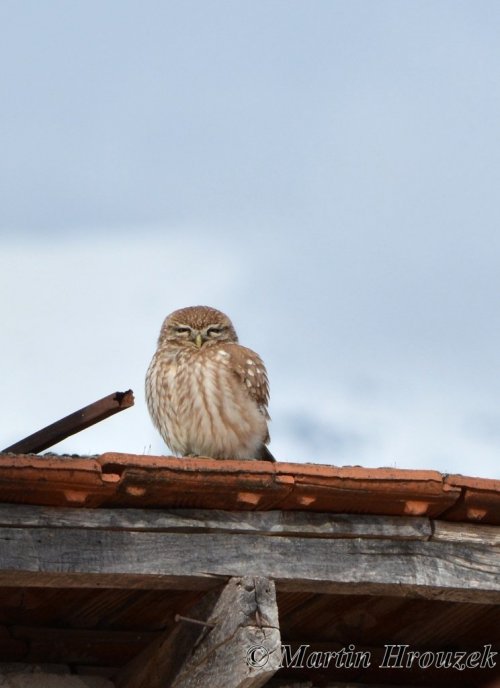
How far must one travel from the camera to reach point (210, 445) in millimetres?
7574

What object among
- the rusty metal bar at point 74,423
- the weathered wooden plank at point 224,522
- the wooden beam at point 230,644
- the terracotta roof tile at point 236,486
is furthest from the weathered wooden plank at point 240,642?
the rusty metal bar at point 74,423

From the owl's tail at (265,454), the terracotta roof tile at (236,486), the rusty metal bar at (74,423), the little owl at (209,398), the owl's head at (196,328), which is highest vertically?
the owl's head at (196,328)

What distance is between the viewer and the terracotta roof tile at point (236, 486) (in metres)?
4.90

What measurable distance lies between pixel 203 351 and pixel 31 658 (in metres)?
2.64

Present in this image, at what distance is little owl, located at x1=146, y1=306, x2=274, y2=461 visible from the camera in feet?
24.8

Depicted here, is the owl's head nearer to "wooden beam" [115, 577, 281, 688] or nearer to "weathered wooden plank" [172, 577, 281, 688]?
"wooden beam" [115, 577, 281, 688]

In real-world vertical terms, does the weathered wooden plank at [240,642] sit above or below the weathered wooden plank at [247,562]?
below

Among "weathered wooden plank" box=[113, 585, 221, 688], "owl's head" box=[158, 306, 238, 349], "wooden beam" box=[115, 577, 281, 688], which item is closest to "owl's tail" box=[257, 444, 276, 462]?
"owl's head" box=[158, 306, 238, 349]

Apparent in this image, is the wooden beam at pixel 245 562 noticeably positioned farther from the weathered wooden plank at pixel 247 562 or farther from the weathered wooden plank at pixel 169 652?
the weathered wooden plank at pixel 169 652

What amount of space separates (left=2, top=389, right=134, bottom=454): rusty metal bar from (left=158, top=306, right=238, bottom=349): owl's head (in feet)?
7.38

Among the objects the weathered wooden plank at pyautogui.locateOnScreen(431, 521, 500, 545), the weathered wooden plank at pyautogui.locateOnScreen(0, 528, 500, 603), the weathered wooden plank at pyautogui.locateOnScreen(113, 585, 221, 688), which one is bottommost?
the weathered wooden plank at pyautogui.locateOnScreen(113, 585, 221, 688)

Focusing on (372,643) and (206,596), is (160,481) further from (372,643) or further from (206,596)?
(372,643)

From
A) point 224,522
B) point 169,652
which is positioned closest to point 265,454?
point 169,652

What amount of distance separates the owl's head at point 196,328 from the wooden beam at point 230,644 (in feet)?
9.74
